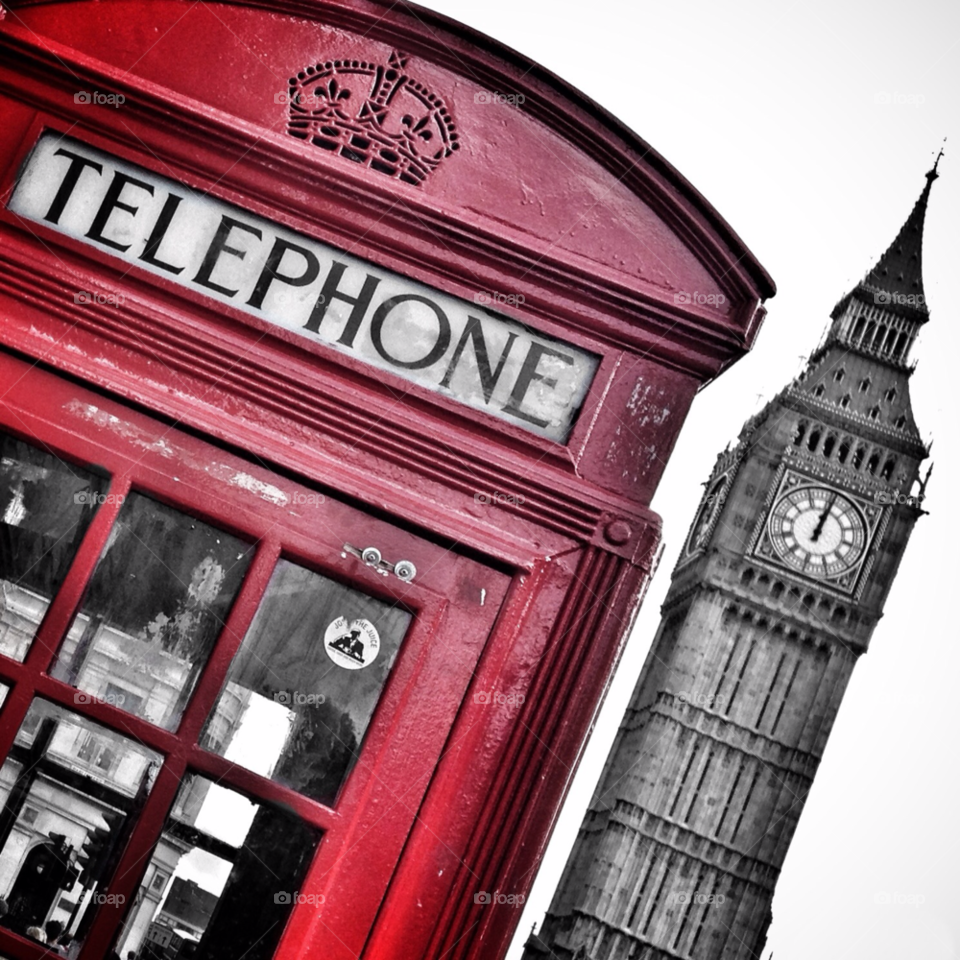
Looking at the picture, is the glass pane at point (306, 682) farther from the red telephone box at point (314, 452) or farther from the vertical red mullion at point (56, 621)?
the vertical red mullion at point (56, 621)

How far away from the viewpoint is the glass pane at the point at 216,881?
1528 millimetres

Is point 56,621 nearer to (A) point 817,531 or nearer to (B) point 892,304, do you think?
(A) point 817,531

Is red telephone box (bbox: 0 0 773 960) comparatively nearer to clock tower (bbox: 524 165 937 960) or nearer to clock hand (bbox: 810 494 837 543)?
clock tower (bbox: 524 165 937 960)

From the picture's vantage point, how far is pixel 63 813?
155 centimetres

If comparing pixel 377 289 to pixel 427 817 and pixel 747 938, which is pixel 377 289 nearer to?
pixel 427 817

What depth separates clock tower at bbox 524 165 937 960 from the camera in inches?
1038

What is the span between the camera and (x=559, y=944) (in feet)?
86.8

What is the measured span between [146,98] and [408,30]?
36 centimetres

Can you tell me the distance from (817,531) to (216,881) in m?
27.0

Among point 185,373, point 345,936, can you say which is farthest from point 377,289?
point 345,936

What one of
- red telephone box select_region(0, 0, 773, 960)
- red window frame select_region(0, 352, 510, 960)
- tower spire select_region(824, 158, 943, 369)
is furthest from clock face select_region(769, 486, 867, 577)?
red window frame select_region(0, 352, 510, 960)

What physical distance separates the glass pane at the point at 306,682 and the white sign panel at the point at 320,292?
1.01 ft

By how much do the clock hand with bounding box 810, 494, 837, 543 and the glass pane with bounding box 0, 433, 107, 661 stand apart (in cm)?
2664

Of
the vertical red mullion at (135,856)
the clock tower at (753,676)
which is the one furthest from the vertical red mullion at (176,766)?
the clock tower at (753,676)
